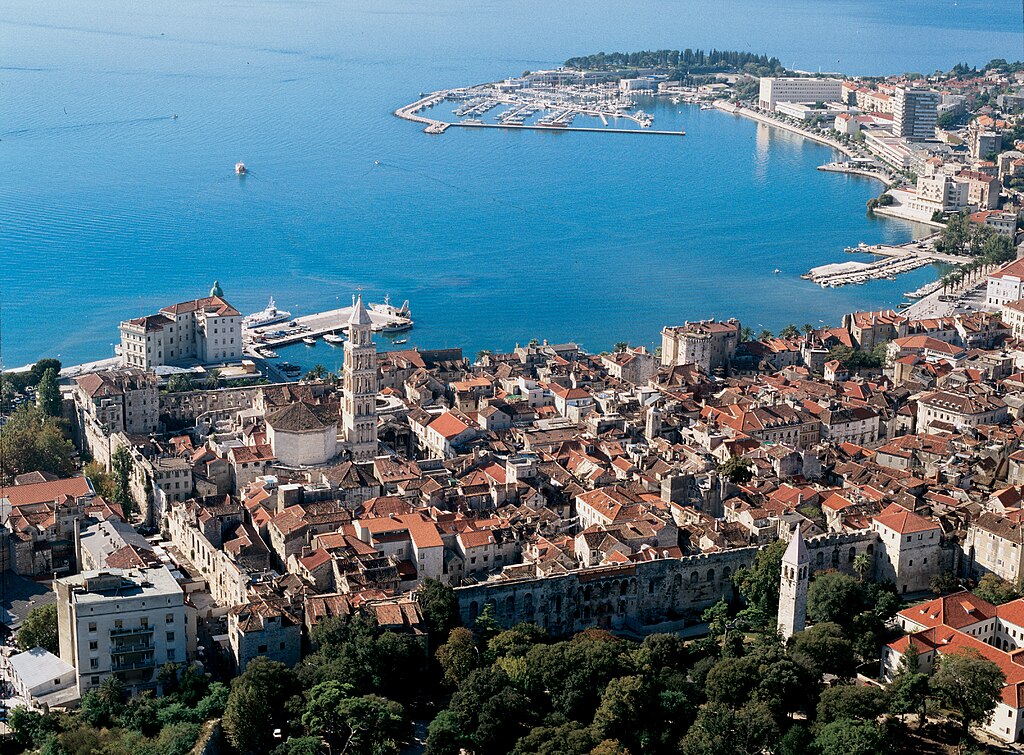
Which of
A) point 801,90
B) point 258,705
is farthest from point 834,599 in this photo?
point 801,90

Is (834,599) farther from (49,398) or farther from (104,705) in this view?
(49,398)

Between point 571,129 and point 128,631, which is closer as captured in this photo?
point 128,631

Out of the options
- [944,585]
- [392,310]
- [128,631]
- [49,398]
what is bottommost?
[944,585]

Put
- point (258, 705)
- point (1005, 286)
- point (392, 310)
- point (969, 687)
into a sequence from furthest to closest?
1. point (392, 310)
2. point (1005, 286)
3. point (969, 687)
4. point (258, 705)

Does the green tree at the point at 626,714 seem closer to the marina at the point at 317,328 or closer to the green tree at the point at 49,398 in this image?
the green tree at the point at 49,398

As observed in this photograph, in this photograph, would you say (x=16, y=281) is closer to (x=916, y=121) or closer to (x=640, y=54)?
(x=916, y=121)

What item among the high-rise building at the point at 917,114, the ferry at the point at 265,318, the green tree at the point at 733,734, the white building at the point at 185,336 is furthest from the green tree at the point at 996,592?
the high-rise building at the point at 917,114
